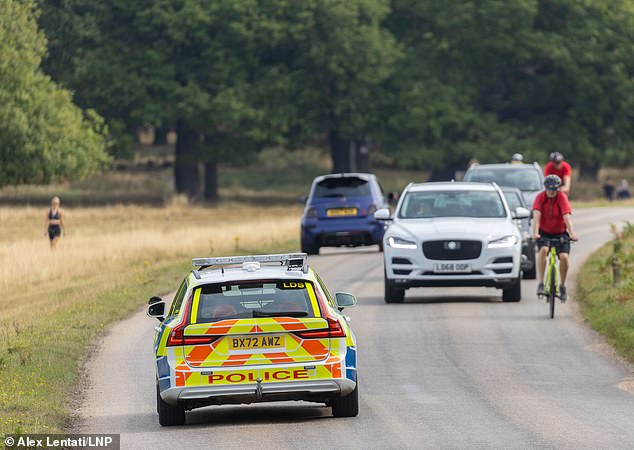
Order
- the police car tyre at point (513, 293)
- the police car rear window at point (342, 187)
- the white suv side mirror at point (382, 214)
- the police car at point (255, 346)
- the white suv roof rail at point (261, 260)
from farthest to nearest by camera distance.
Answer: the police car rear window at point (342, 187)
the white suv side mirror at point (382, 214)
the police car tyre at point (513, 293)
the white suv roof rail at point (261, 260)
the police car at point (255, 346)

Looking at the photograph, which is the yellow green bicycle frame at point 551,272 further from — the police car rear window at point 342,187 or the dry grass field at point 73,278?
the police car rear window at point 342,187

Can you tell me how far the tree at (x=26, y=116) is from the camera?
49156mm

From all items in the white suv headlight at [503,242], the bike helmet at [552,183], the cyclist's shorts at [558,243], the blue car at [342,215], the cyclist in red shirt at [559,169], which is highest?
the bike helmet at [552,183]

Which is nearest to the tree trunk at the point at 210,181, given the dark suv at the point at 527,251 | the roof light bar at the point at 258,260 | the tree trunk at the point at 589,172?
the tree trunk at the point at 589,172

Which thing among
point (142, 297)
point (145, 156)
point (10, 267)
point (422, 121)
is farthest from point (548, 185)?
point (145, 156)

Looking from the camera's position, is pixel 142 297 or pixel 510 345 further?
pixel 142 297

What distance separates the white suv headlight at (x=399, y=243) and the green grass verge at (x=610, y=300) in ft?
8.32

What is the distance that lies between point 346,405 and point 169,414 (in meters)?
1.42

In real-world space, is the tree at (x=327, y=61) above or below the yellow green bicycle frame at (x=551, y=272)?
above

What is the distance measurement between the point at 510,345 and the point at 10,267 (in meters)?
18.3

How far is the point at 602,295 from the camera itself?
72.3 ft

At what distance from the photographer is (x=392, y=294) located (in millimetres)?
22219

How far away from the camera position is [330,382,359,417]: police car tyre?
40.6 ft

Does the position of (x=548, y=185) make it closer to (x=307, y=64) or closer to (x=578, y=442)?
(x=578, y=442)
